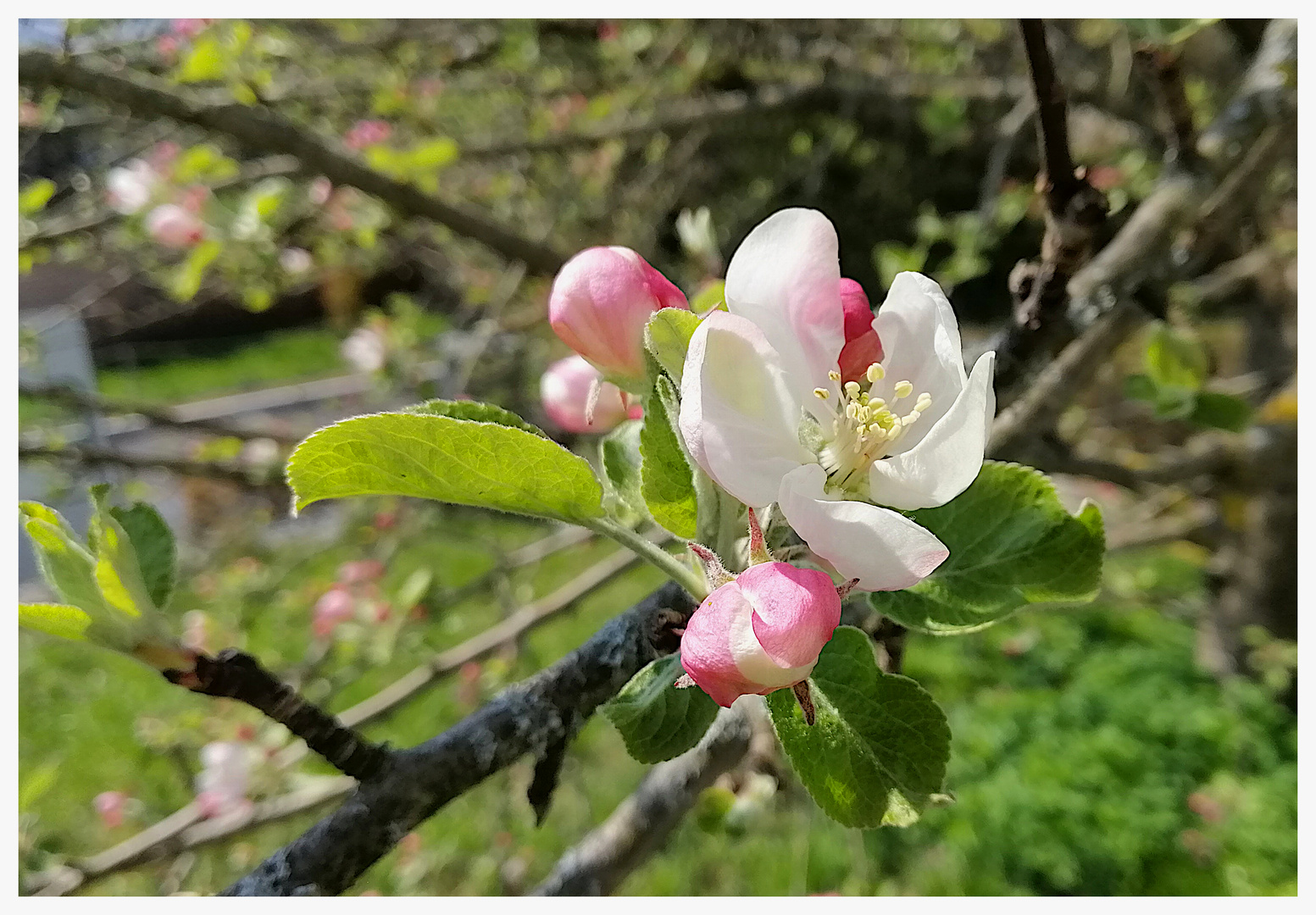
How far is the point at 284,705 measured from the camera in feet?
1.78

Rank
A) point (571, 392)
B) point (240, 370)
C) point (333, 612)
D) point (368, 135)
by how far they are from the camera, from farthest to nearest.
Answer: point (240, 370) < point (368, 135) < point (333, 612) < point (571, 392)

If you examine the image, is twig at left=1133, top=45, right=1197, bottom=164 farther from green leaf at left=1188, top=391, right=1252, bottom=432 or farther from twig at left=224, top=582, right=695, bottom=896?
twig at left=224, top=582, right=695, bottom=896

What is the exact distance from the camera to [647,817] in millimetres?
813

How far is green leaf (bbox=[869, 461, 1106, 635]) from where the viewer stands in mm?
501

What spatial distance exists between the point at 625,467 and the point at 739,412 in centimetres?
14

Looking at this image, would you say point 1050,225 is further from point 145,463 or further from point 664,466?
point 145,463

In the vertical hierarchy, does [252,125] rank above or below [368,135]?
above

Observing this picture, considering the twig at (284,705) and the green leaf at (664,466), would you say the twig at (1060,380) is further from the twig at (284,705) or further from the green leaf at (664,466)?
the twig at (284,705)

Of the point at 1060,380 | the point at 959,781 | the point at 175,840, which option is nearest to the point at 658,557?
the point at 1060,380

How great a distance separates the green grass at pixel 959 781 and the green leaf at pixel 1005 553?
1329 millimetres

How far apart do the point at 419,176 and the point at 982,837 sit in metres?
2.28

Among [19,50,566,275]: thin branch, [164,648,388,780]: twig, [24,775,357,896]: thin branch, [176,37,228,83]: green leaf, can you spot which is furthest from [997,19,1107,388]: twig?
[176,37,228,83]: green leaf

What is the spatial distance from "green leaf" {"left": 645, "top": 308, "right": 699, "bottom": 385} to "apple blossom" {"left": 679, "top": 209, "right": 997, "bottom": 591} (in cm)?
1

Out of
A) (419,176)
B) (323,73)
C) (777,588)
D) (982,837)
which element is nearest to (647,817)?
(777,588)
